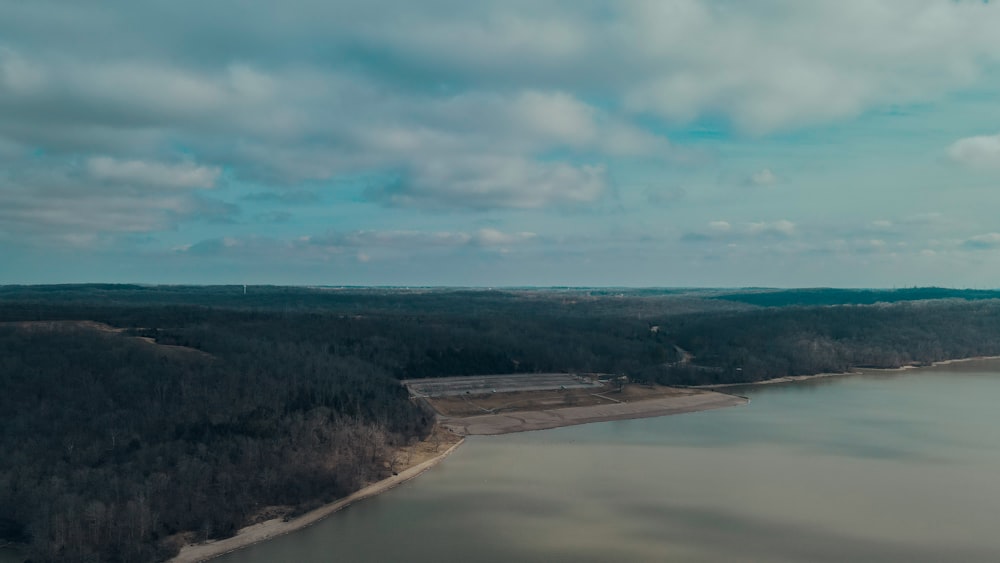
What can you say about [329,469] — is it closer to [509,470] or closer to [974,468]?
[509,470]

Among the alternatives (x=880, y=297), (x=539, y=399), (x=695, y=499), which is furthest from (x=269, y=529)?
(x=880, y=297)

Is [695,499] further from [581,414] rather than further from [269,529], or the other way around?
[581,414]

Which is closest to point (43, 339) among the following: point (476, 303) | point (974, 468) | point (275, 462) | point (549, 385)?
point (275, 462)

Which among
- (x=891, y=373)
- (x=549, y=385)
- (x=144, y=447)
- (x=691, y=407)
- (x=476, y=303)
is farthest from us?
(x=476, y=303)

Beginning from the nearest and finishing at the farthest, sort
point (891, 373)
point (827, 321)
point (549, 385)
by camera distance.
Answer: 1. point (549, 385)
2. point (891, 373)
3. point (827, 321)

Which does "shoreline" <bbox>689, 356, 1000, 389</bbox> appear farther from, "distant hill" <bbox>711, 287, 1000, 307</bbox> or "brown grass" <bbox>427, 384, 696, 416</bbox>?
"distant hill" <bbox>711, 287, 1000, 307</bbox>

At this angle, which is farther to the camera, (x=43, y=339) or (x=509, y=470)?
(x=43, y=339)

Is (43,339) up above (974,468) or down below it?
above
